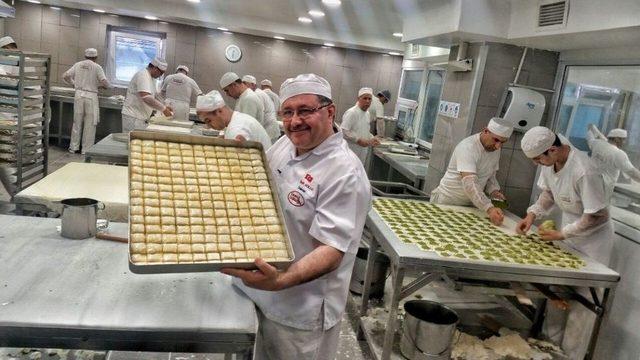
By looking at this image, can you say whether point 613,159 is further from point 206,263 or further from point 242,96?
point 242,96

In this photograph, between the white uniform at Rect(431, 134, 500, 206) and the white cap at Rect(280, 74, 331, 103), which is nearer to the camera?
the white cap at Rect(280, 74, 331, 103)

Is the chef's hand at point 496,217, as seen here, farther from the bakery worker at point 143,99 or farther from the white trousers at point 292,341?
the bakery worker at point 143,99

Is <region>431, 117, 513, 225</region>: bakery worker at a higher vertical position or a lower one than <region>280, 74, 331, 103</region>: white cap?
lower

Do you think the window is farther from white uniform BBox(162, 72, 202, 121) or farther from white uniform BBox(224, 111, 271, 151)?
white uniform BBox(224, 111, 271, 151)

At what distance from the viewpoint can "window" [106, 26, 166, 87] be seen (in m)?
8.61

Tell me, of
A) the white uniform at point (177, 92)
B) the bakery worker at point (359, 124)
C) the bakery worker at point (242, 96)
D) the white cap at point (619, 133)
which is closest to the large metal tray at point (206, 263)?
the white cap at point (619, 133)

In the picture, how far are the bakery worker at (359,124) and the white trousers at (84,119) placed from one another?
13.4 ft

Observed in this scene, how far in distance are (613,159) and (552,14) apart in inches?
41.8

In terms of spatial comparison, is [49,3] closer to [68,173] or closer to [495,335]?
[68,173]

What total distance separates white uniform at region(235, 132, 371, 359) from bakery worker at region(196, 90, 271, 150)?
139 cm

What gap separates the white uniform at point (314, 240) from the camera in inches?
55.2

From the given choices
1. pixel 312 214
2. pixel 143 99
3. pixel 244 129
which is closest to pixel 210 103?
pixel 244 129

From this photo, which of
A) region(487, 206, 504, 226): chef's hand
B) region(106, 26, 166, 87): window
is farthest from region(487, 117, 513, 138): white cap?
region(106, 26, 166, 87): window

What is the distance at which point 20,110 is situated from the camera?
373cm
